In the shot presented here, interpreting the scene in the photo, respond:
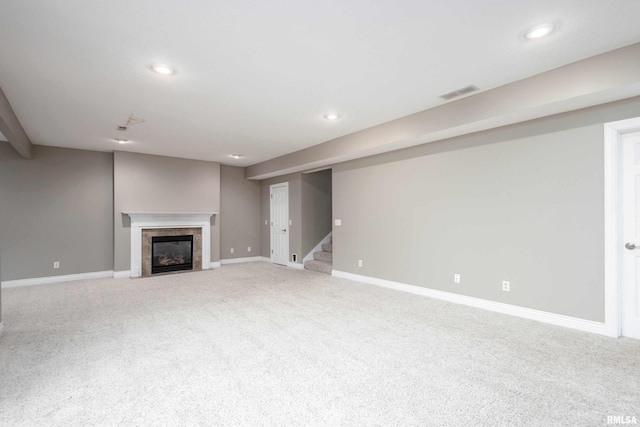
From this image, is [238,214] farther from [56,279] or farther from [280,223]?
[56,279]

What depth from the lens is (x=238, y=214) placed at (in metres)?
8.34

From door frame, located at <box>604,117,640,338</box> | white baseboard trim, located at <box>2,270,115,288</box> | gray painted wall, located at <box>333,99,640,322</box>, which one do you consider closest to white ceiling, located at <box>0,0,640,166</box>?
gray painted wall, located at <box>333,99,640,322</box>

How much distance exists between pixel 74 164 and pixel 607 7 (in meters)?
7.97

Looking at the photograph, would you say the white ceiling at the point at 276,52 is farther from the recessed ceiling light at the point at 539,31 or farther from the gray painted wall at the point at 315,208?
the gray painted wall at the point at 315,208

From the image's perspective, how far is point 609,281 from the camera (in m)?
3.06

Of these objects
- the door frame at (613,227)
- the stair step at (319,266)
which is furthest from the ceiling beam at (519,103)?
the stair step at (319,266)

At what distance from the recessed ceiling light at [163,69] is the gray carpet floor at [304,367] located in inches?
102

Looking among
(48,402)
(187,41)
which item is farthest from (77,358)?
(187,41)

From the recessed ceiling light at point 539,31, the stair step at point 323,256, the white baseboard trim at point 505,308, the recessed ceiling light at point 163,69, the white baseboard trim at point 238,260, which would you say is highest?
the recessed ceiling light at point 539,31

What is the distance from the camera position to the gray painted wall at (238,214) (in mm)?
8096

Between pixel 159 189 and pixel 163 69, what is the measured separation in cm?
457

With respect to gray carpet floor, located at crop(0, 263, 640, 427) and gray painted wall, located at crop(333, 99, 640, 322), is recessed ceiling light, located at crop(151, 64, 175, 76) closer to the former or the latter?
gray carpet floor, located at crop(0, 263, 640, 427)

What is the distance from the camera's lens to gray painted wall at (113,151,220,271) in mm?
6426

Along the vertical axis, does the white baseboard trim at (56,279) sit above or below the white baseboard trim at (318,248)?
below
